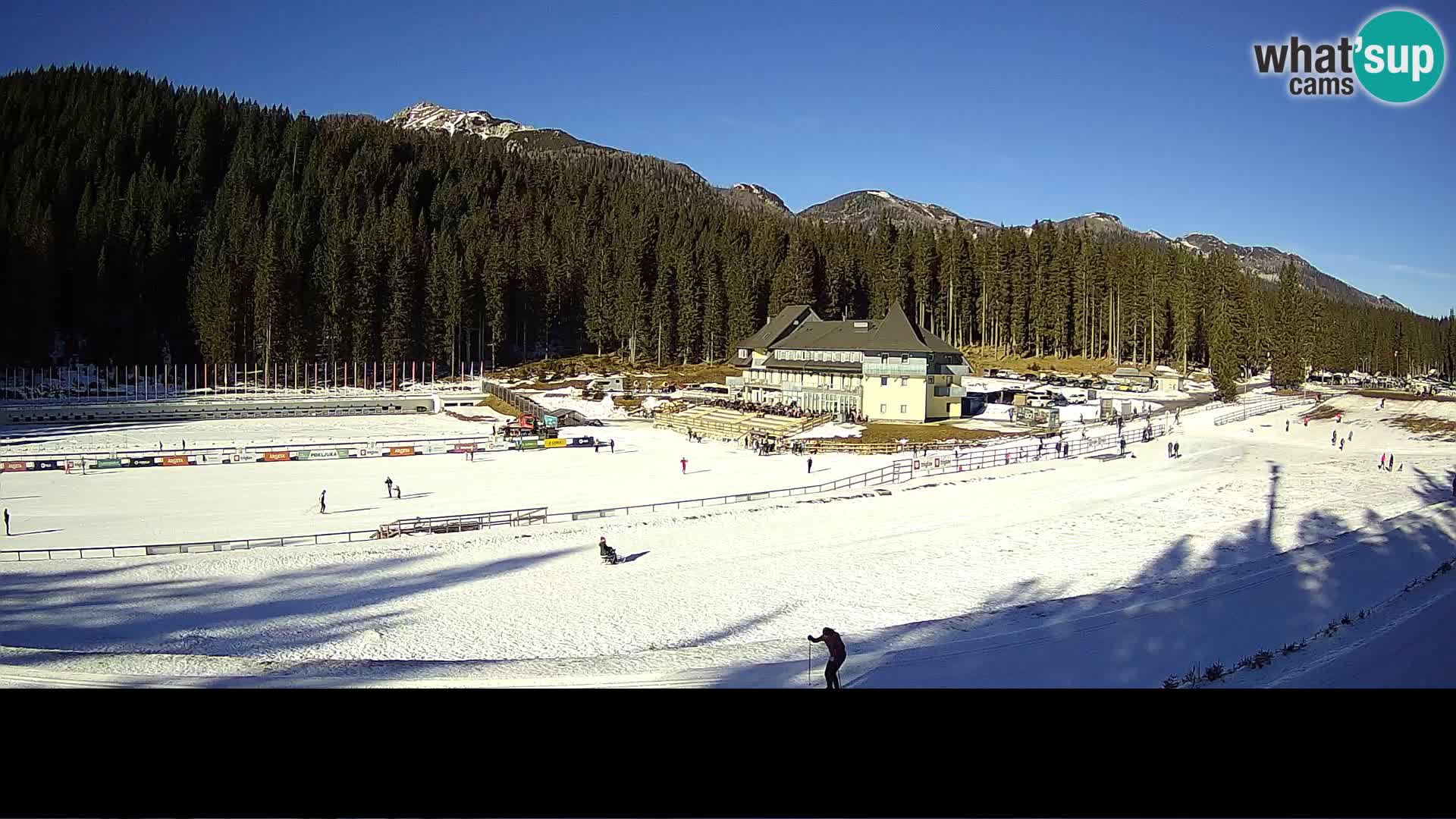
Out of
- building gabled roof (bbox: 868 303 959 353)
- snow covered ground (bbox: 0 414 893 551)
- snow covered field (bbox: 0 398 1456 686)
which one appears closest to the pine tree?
building gabled roof (bbox: 868 303 959 353)

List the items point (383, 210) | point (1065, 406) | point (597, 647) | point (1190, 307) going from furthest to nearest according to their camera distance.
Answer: point (383, 210) < point (1190, 307) < point (1065, 406) < point (597, 647)

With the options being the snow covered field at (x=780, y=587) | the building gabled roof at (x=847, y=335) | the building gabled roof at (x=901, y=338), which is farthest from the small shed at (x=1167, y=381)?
the snow covered field at (x=780, y=587)

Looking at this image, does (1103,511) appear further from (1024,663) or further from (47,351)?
(47,351)

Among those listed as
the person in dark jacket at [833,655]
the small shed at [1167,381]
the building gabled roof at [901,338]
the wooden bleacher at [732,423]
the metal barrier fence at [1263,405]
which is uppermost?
the building gabled roof at [901,338]

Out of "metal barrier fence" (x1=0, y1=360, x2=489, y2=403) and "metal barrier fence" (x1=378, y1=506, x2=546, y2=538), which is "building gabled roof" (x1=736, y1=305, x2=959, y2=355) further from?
"metal barrier fence" (x1=0, y1=360, x2=489, y2=403)

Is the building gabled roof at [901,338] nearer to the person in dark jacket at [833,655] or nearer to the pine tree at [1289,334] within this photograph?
the pine tree at [1289,334]

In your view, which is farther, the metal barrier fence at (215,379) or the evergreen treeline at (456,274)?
the metal barrier fence at (215,379)

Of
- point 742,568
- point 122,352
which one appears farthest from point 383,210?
point 742,568
